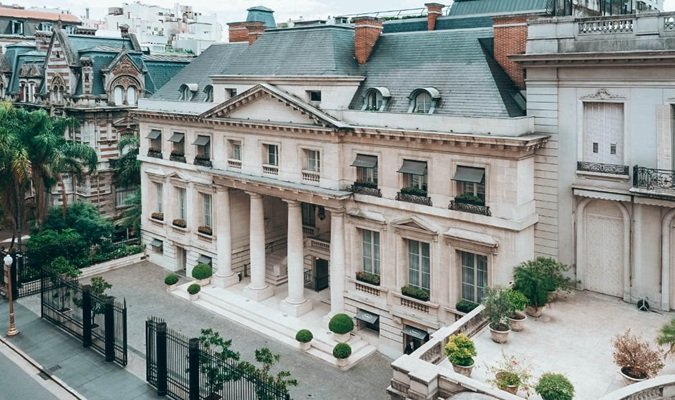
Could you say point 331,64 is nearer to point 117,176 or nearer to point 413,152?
point 413,152

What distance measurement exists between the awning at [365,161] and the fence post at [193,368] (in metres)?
12.0

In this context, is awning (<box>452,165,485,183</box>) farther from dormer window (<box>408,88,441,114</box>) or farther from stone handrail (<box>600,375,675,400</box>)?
stone handrail (<box>600,375,675,400</box>)

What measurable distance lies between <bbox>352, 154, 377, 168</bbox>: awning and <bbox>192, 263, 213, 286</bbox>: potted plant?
1417 cm

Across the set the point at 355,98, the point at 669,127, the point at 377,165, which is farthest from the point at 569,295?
the point at 355,98

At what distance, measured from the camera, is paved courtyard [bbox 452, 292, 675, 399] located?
21.4 m

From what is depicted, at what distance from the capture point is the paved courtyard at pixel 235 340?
2872cm

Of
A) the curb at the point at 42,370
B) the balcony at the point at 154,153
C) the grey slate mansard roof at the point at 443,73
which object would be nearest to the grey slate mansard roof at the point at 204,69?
the balcony at the point at 154,153

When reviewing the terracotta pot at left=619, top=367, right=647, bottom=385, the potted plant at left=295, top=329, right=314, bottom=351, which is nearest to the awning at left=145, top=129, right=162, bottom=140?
the potted plant at left=295, top=329, right=314, bottom=351

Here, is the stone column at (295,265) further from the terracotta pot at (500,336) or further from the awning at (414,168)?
the terracotta pot at (500,336)

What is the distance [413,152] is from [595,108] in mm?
8307

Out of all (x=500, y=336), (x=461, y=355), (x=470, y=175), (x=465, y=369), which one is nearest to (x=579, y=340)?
(x=500, y=336)

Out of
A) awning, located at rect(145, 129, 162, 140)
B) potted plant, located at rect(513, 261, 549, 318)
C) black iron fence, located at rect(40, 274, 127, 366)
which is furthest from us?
awning, located at rect(145, 129, 162, 140)

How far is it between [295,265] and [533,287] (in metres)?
14.3

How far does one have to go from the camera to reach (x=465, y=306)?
29.0 m
